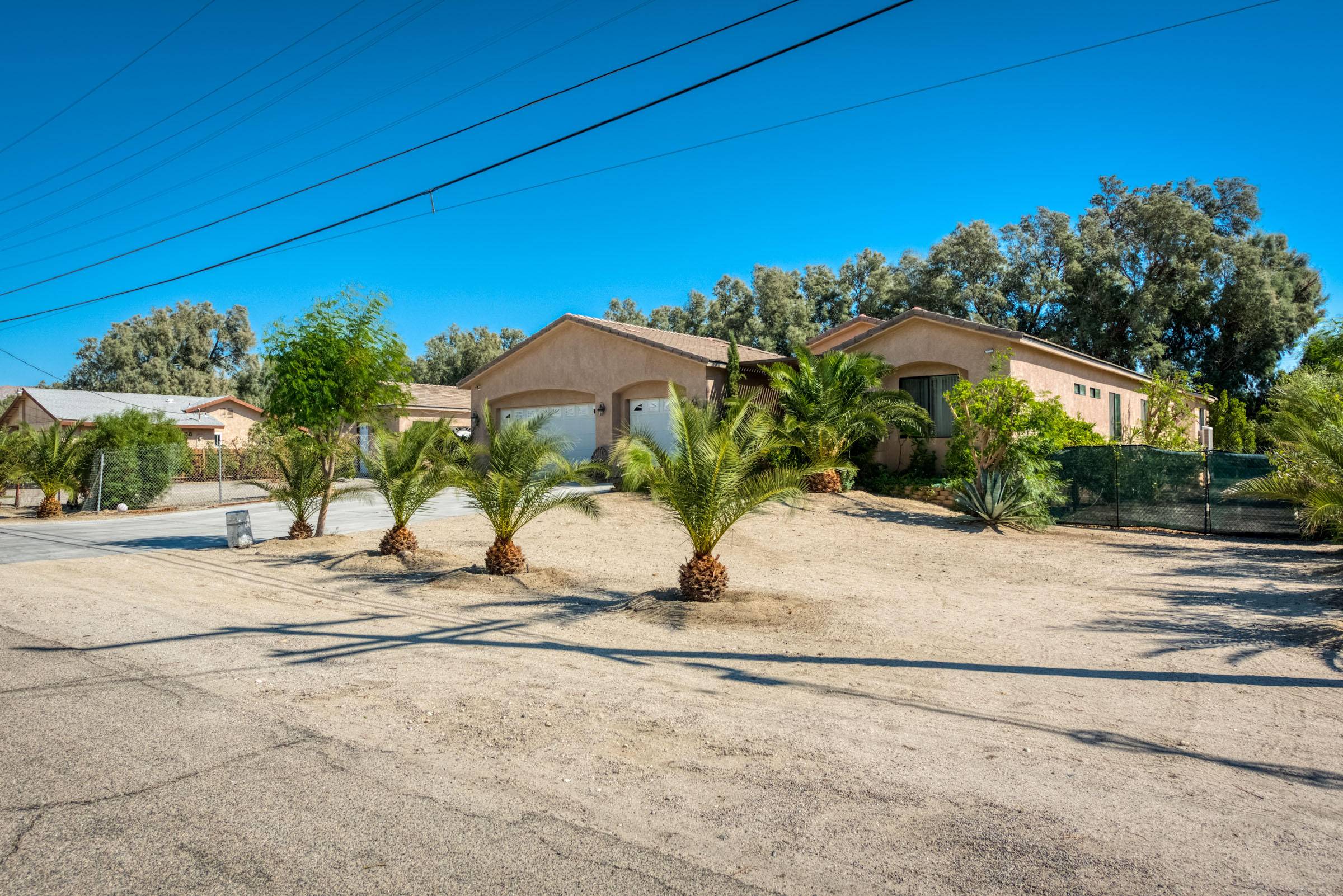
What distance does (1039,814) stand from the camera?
4.22m

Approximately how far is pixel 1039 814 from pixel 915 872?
0.98 metres

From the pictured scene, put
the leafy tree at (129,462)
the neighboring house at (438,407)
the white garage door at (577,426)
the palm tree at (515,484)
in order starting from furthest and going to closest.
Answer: the neighboring house at (438,407) → the white garage door at (577,426) → the leafy tree at (129,462) → the palm tree at (515,484)

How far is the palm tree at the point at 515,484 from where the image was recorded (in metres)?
11.4

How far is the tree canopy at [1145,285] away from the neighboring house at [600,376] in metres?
15.4

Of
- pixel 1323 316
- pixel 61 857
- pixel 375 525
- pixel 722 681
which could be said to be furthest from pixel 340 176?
pixel 1323 316

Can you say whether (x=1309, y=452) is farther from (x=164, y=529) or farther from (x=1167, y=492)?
(x=164, y=529)

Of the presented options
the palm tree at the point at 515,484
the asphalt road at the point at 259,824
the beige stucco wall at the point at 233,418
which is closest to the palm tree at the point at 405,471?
the palm tree at the point at 515,484

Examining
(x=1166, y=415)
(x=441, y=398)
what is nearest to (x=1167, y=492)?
(x=1166, y=415)

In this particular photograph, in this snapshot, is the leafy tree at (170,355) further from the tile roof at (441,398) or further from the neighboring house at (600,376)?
the neighboring house at (600,376)

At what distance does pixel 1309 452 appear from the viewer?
9.10m

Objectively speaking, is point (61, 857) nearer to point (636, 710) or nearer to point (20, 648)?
point (636, 710)

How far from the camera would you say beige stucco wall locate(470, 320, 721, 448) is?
23.1 meters

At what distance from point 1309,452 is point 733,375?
13.6 meters

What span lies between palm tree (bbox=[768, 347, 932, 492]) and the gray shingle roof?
3450cm
